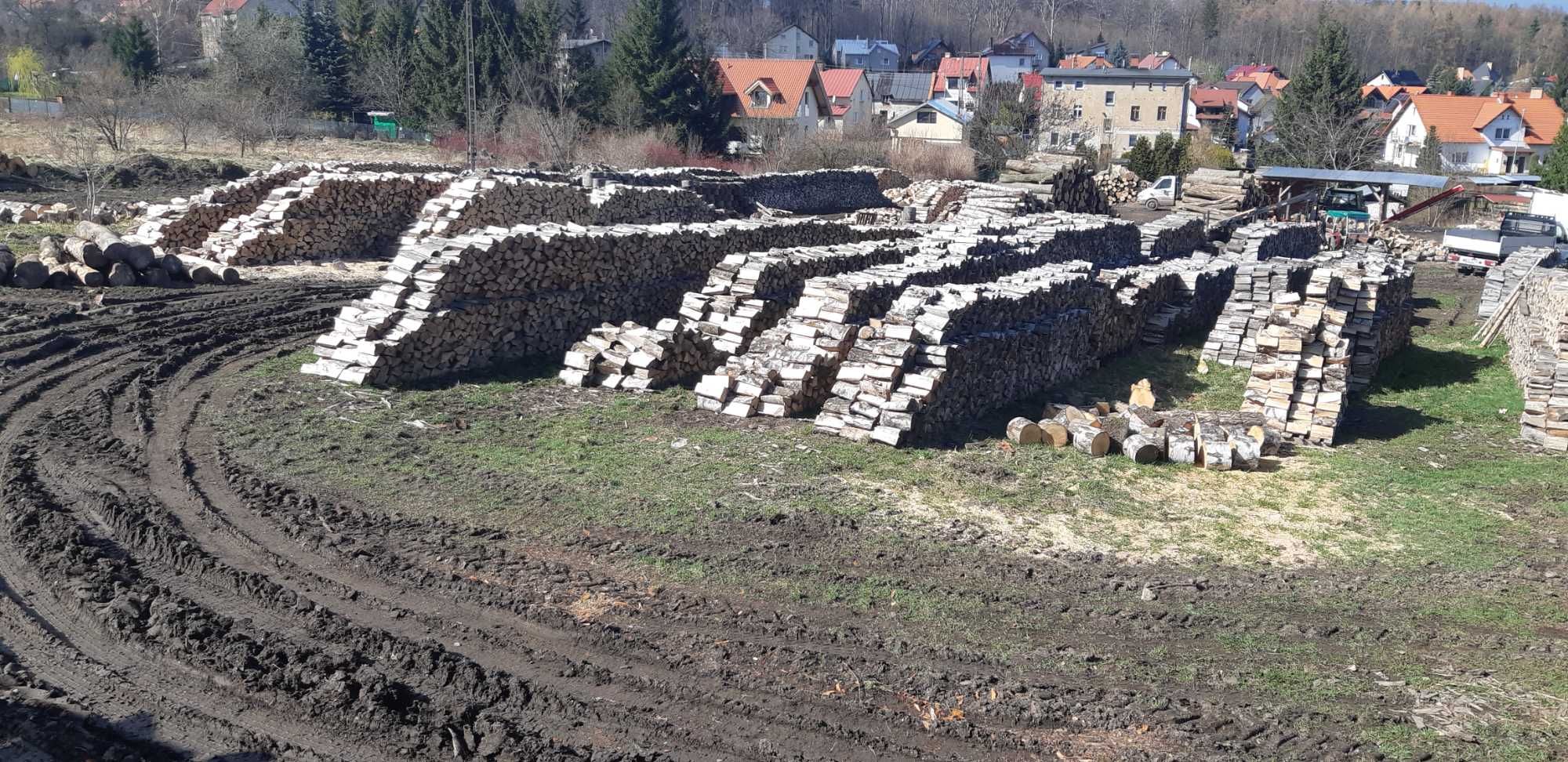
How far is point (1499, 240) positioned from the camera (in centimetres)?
2766

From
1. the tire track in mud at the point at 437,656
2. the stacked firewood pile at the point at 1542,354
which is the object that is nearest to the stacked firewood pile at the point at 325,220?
the tire track in mud at the point at 437,656

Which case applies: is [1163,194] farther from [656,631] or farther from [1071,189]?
[656,631]

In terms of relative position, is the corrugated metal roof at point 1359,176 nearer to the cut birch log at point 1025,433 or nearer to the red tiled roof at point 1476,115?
the cut birch log at point 1025,433

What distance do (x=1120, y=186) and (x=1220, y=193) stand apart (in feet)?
20.3

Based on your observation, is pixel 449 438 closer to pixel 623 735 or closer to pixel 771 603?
pixel 771 603

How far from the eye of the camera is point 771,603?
329 inches

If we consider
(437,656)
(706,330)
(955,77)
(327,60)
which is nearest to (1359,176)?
(706,330)

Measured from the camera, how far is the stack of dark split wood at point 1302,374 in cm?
1348

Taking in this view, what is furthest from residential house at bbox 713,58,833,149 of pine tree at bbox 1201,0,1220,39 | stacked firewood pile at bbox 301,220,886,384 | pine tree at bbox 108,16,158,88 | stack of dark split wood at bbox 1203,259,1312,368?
pine tree at bbox 1201,0,1220,39

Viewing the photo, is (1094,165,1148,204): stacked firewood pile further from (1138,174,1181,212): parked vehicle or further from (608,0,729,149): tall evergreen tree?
(608,0,729,149): tall evergreen tree

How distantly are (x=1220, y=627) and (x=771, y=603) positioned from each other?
3.34 meters

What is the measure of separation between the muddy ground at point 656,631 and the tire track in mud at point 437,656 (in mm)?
25

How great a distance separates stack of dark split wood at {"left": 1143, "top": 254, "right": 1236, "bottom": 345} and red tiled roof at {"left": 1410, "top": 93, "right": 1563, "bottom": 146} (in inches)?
2157

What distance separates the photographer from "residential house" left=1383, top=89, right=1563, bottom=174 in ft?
210
